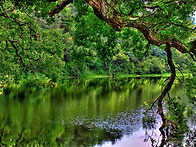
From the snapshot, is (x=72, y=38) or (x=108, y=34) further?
(x=72, y=38)

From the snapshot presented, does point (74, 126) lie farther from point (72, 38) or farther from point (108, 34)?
point (108, 34)

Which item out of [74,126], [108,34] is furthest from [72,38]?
[74,126]

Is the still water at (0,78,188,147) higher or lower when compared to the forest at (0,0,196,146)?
lower

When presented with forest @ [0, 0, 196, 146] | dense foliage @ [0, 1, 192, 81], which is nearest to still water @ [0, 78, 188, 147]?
forest @ [0, 0, 196, 146]

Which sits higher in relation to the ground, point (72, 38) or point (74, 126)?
point (72, 38)

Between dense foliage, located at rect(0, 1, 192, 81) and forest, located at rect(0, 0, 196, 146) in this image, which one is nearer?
forest, located at rect(0, 0, 196, 146)

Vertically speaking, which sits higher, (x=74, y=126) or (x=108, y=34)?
(x=108, y=34)

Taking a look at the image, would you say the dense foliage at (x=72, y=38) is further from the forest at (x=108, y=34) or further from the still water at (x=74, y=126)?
the still water at (x=74, y=126)

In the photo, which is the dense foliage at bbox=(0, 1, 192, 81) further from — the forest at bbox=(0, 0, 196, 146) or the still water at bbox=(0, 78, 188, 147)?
the still water at bbox=(0, 78, 188, 147)

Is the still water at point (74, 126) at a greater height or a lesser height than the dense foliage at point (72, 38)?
lesser

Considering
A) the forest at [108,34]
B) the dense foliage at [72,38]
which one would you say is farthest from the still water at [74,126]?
the dense foliage at [72,38]

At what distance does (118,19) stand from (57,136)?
7.45m

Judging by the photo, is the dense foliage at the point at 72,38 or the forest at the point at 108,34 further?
the dense foliage at the point at 72,38

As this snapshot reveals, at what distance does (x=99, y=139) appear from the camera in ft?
36.0
